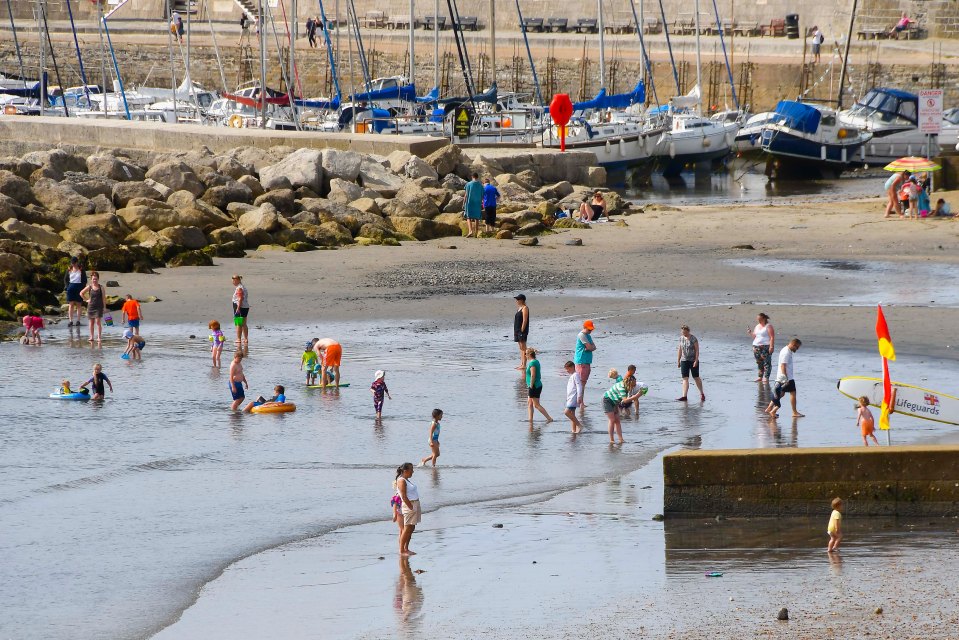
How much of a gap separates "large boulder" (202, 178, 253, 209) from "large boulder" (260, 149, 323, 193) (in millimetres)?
1054

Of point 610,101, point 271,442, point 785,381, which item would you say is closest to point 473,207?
point 785,381

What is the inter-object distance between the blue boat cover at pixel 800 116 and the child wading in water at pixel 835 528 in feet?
133

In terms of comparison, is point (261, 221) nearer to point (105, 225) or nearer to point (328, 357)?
point (105, 225)

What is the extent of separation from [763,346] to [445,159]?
21.8m

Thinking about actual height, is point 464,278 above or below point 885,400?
above

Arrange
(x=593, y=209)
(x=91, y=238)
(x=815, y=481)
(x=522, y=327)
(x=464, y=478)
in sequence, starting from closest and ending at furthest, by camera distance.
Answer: (x=815, y=481)
(x=464, y=478)
(x=522, y=327)
(x=91, y=238)
(x=593, y=209)

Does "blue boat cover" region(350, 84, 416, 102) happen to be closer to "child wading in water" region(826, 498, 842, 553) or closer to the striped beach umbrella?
the striped beach umbrella

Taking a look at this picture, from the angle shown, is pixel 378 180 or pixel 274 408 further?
pixel 378 180

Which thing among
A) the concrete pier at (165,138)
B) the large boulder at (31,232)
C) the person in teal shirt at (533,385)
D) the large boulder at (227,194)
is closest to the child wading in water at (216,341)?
the person in teal shirt at (533,385)

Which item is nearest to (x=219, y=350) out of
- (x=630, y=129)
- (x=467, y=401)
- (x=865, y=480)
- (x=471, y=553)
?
(x=467, y=401)

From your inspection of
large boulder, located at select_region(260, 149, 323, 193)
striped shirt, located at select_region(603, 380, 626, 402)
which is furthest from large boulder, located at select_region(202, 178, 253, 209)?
striped shirt, located at select_region(603, 380, 626, 402)

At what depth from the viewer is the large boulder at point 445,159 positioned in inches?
1533

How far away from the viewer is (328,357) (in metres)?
18.7

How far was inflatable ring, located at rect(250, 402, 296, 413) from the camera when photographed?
57.9 feet
